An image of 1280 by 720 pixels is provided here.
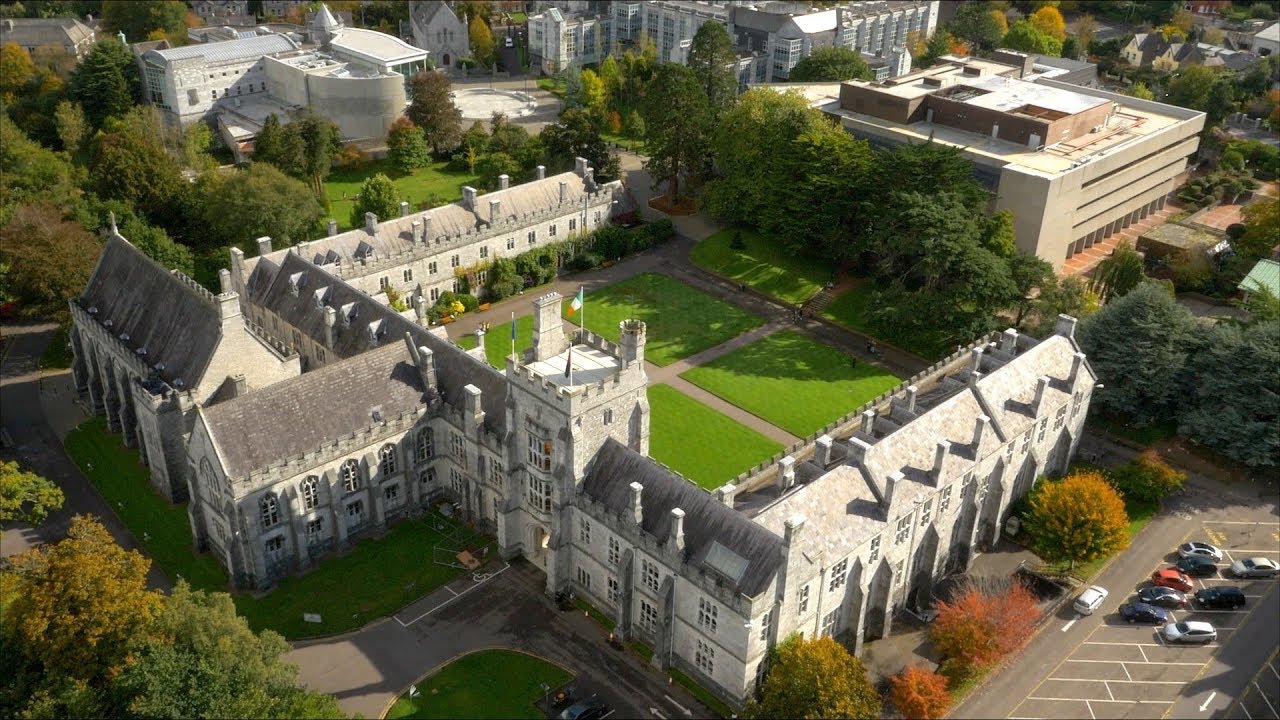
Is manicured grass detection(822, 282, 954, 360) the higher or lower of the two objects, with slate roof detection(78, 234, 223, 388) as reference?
lower

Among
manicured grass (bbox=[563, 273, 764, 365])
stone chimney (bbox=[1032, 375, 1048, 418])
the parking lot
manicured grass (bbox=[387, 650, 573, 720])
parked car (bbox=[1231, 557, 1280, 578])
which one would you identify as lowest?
manicured grass (bbox=[387, 650, 573, 720])

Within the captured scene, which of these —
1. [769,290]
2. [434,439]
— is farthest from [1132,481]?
[434,439]

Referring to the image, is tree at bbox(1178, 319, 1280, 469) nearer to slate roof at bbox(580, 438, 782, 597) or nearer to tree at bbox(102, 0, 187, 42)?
slate roof at bbox(580, 438, 782, 597)

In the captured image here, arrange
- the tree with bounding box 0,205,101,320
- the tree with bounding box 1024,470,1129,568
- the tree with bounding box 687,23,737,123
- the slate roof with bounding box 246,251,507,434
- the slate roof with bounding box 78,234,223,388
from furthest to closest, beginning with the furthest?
the tree with bounding box 687,23,737,123 → the tree with bounding box 0,205,101,320 → the slate roof with bounding box 78,234,223,388 → the slate roof with bounding box 246,251,507,434 → the tree with bounding box 1024,470,1129,568

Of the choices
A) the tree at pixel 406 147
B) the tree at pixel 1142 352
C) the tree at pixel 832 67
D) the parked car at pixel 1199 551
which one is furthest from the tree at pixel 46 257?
the tree at pixel 832 67

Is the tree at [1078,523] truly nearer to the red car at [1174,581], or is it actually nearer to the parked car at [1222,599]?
the red car at [1174,581]

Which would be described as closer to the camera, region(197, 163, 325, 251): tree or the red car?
the red car

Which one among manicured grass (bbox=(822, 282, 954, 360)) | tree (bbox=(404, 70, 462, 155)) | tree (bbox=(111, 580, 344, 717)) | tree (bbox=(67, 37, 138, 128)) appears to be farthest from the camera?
tree (bbox=(67, 37, 138, 128))

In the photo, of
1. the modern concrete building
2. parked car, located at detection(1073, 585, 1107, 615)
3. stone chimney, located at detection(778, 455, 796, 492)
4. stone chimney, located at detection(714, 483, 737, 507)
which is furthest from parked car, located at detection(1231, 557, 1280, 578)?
the modern concrete building
